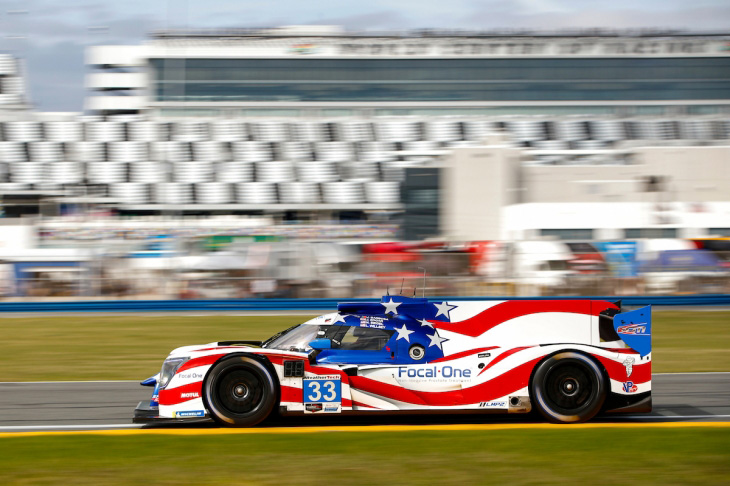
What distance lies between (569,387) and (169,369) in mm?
3520

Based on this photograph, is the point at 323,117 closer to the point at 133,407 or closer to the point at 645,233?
the point at 645,233

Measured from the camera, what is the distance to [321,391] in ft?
22.6

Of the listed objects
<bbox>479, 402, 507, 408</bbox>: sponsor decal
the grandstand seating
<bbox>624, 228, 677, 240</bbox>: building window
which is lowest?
<bbox>479, 402, 507, 408</bbox>: sponsor decal

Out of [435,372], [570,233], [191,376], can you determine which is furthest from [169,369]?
→ [570,233]

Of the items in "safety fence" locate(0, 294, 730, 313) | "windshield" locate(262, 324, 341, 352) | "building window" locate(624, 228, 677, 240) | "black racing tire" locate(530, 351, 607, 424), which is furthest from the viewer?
"building window" locate(624, 228, 677, 240)

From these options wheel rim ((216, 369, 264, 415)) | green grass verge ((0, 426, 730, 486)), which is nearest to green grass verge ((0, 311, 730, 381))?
wheel rim ((216, 369, 264, 415))

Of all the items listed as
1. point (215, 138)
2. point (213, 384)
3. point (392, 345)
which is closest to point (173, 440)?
point (213, 384)

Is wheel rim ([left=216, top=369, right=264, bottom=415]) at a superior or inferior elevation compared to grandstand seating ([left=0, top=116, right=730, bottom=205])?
inferior

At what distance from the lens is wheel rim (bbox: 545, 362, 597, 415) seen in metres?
6.98

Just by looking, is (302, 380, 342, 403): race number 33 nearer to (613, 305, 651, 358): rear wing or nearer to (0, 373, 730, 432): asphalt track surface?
(0, 373, 730, 432): asphalt track surface

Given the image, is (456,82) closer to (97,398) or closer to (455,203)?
(455,203)

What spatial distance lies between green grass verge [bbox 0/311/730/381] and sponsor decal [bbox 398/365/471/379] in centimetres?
524

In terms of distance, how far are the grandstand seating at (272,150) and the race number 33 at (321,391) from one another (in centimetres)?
5150

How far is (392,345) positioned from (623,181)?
104 feet
